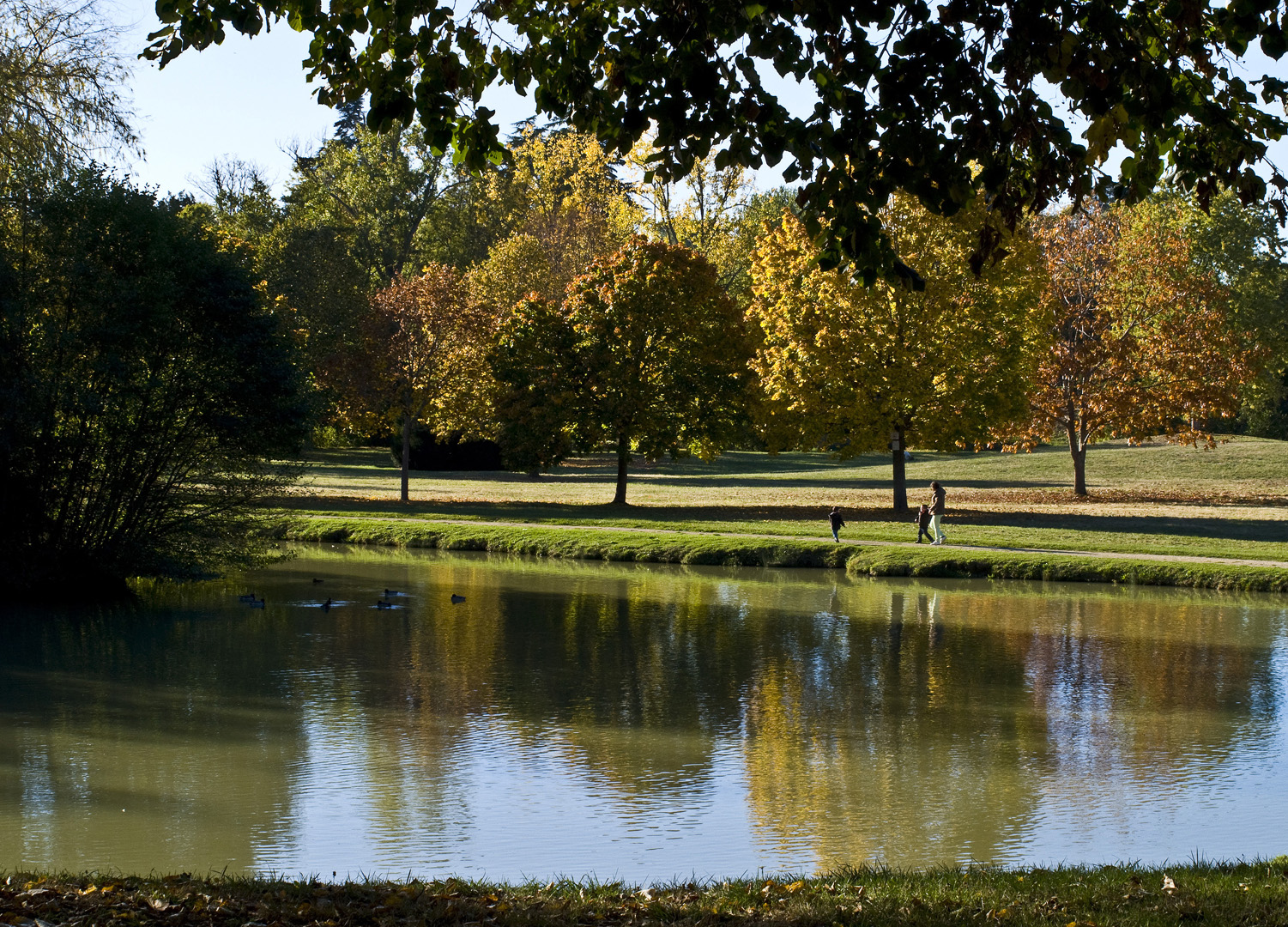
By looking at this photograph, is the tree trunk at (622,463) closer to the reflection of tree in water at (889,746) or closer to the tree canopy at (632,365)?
the tree canopy at (632,365)

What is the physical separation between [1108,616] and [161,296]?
15.6 m

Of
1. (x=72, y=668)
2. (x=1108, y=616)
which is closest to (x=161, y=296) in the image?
(x=72, y=668)

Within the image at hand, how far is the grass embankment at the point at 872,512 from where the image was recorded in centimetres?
2688

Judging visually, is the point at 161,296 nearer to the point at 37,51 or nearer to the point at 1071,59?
the point at 37,51

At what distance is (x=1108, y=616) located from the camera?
21.1 metres

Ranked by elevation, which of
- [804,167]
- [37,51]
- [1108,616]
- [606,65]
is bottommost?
[1108,616]

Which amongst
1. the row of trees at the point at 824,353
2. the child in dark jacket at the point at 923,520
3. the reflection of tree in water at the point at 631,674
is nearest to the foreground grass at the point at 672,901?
the reflection of tree in water at the point at 631,674

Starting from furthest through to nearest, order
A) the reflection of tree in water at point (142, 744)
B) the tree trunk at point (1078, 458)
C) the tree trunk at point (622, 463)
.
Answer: the tree trunk at point (1078, 458) < the tree trunk at point (622, 463) < the reflection of tree in water at point (142, 744)

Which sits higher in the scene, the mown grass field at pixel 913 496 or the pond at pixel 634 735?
the mown grass field at pixel 913 496

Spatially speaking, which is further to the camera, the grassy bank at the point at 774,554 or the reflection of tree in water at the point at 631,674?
the grassy bank at the point at 774,554

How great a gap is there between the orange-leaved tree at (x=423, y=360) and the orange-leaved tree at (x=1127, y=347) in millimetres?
16234

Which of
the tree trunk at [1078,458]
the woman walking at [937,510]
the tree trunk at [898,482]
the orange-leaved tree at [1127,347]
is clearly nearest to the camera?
the woman walking at [937,510]

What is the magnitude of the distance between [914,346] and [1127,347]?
9.99m

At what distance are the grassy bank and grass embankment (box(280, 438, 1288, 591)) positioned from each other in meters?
0.04
